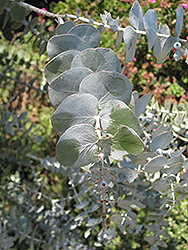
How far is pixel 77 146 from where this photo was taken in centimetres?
32

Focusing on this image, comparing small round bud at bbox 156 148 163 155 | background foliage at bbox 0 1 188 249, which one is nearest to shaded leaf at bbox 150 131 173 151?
small round bud at bbox 156 148 163 155

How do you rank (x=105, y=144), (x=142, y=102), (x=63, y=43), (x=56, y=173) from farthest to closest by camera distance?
(x=56, y=173), (x=142, y=102), (x=63, y=43), (x=105, y=144)

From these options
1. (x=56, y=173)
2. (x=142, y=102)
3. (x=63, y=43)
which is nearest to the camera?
(x=63, y=43)

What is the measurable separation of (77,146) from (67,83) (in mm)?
91

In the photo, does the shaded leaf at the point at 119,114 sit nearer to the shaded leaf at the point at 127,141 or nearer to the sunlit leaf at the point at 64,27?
the shaded leaf at the point at 127,141

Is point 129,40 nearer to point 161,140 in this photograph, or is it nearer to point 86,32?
point 86,32

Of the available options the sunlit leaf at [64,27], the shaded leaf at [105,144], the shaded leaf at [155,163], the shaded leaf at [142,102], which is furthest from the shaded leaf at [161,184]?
the sunlit leaf at [64,27]

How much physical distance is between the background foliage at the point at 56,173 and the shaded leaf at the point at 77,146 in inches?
13.0

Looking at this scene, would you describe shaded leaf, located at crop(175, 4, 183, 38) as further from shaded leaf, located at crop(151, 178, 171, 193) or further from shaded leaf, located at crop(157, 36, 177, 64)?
shaded leaf, located at crop(151, 178, 171, 193)

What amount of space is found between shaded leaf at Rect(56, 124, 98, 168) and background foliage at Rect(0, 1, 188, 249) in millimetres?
331

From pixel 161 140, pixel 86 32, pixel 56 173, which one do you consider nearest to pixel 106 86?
pixel 86 32

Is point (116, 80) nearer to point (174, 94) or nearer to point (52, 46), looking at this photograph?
point (52, 46)

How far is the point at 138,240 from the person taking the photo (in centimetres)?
140

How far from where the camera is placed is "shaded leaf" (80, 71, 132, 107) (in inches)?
12.5
